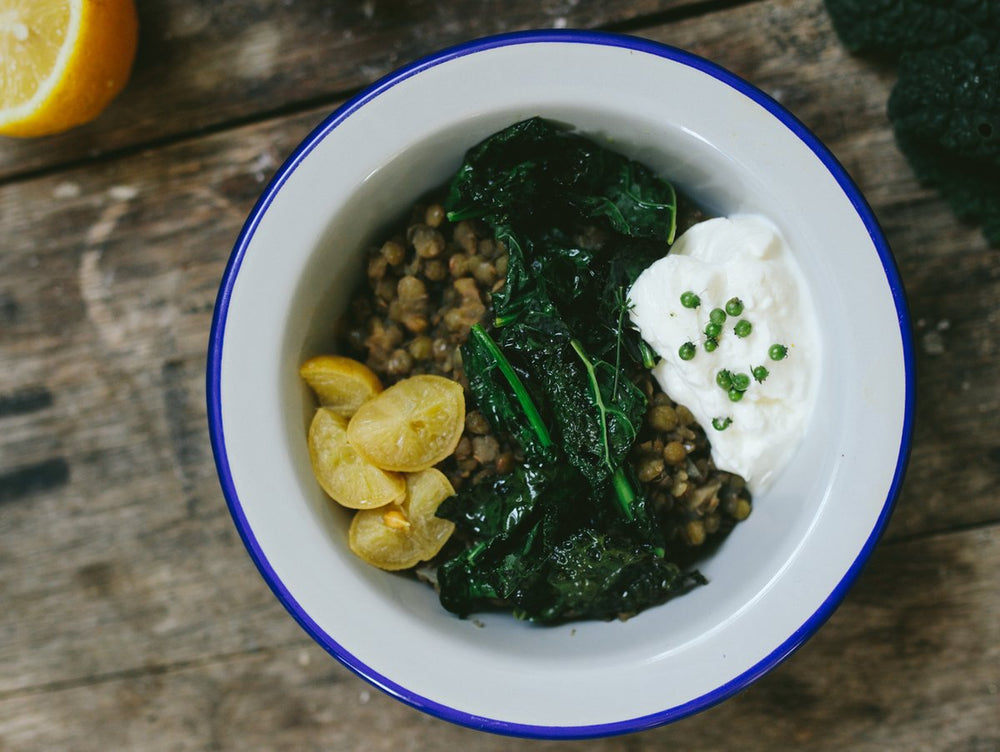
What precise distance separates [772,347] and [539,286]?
1.86 ft

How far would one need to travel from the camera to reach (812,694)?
2.47 m

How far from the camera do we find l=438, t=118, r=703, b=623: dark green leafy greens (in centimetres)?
205

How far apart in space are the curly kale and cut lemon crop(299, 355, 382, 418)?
62.9 inches

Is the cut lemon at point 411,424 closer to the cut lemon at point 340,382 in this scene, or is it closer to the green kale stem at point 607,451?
the cut lemon at point 340,382

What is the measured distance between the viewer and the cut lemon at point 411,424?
1.98 meters

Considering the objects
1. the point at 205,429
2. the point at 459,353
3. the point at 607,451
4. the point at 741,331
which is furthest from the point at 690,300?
the point at 205,429

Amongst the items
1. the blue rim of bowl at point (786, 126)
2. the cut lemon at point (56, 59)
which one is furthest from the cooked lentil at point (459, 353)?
the cut lemon at point (56, 59)

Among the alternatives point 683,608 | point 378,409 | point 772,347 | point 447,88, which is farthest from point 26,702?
point 772,347

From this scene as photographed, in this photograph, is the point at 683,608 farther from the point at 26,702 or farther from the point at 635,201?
the point at 26,702

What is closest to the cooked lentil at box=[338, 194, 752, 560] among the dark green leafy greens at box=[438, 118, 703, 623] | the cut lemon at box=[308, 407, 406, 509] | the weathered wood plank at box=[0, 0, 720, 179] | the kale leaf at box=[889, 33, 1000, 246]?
the dark green leafy greens at box=[438, 118, 703, 623]

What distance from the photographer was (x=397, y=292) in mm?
2174

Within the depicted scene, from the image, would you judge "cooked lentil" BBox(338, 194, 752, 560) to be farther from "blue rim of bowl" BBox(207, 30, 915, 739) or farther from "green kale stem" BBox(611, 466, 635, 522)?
"blue rim of bowl" BBox(207, 30, 915, 739)

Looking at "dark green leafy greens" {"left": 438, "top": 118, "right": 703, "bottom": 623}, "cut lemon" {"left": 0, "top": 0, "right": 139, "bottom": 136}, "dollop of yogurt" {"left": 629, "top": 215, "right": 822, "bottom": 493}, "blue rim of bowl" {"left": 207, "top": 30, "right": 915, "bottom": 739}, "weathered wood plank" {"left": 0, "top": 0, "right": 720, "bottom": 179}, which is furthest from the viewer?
"weathered wood plank" {"left": 0, "top": 0, "right": 720, "bottom": 179}

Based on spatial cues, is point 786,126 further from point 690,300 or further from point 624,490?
point 624,490
